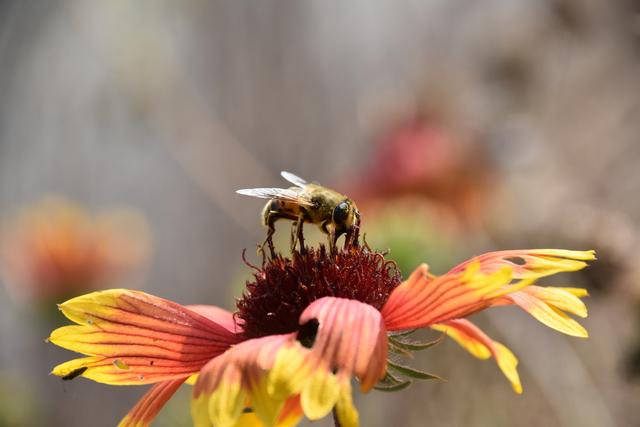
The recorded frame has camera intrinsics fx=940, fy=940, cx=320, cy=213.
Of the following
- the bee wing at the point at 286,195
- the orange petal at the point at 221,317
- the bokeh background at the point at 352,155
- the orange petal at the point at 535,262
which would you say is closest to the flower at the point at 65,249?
the bokeh background at the point at 352,155

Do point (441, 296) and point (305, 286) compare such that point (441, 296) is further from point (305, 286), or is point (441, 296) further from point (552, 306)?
point (305, 286)

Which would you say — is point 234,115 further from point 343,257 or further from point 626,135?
point 343,257

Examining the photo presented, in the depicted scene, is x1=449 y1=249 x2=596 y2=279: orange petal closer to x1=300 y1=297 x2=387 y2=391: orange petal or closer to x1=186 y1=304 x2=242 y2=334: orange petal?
x1=300 y1=297 x2=387 y2=391: orange petal

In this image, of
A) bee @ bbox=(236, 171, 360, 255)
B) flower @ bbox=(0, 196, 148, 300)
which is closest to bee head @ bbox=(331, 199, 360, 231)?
bee @ bbox=(236, 171, 360, 255)

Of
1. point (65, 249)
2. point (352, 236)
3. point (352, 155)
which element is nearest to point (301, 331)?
point (352, 236)

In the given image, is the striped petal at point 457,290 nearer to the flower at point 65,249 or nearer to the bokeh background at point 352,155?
the bokeh background at point 352,155

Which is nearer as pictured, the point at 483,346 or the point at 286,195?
the point at 483,346

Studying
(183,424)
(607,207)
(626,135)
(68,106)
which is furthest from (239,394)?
(68,106)
